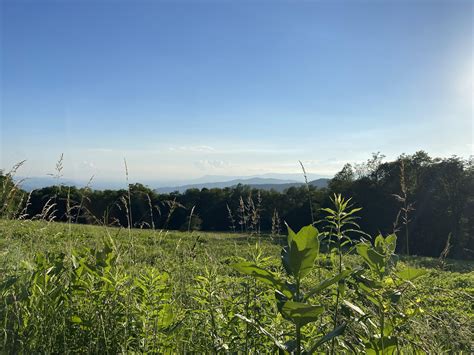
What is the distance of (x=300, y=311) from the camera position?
129 centimetres

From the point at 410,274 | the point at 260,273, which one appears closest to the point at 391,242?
the point at 410,274

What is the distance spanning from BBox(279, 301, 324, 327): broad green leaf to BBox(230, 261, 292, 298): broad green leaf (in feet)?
0.32

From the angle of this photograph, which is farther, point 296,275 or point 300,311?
point 296,275

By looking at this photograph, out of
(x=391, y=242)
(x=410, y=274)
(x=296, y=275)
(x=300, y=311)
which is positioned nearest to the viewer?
(x=300, y=311)

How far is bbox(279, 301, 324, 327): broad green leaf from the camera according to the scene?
125cm

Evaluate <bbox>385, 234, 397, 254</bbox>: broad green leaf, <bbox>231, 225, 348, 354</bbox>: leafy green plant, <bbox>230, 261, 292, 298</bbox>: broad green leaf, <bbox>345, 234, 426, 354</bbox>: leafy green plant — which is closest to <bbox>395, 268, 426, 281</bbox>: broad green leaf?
<bbox>345, 234, 426, 354</bbox>: leafy green plant

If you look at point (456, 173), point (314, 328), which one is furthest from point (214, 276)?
point (456, 173)

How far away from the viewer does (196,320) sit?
2482 mm

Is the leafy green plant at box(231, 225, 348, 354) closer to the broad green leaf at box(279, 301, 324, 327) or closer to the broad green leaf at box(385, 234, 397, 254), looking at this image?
the broad green leaf at box(279, 301, 324, 327)

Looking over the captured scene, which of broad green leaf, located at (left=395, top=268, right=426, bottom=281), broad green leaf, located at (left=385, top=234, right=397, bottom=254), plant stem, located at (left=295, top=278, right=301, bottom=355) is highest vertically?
broad green leaf, located at (left=385, top=234, right=397, bottom=254)

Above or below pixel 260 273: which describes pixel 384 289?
below

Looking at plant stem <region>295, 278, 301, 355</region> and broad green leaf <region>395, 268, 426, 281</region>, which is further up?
broad green leaf <region>395, 268, 426, 281</region>

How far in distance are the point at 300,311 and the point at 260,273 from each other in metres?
0.19

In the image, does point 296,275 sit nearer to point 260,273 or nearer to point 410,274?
point 260,273
